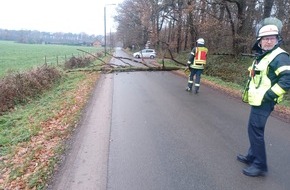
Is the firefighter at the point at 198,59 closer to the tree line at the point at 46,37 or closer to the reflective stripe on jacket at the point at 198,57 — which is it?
the reflective stripe on jacket at the point at 198,57

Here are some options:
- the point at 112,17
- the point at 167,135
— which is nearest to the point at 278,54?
the point at 167,135

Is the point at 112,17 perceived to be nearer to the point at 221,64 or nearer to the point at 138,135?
the point at 221,64

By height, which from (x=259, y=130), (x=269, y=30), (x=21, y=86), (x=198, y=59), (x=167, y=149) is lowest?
(x=21, y=86)

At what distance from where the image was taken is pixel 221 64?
19750 millimetres

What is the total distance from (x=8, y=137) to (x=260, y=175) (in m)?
6.09

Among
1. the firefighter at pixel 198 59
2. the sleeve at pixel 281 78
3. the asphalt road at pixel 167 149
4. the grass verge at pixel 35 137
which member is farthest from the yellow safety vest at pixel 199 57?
the sleeve at pixel 281 78

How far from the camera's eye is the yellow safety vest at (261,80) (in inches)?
159

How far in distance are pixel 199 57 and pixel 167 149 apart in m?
6.38

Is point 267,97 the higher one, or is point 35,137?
point 267,97

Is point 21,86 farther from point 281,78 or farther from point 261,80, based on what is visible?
point 281,78

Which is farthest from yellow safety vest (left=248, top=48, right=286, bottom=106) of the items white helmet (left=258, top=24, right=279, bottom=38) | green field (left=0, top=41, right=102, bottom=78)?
green field (left=0, top=41, right=102, bottom=78)

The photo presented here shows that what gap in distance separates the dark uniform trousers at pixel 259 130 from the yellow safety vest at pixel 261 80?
12 cm

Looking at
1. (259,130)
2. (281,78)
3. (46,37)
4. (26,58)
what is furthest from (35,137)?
(46,37)

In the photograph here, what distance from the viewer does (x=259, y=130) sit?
14.1 ft
